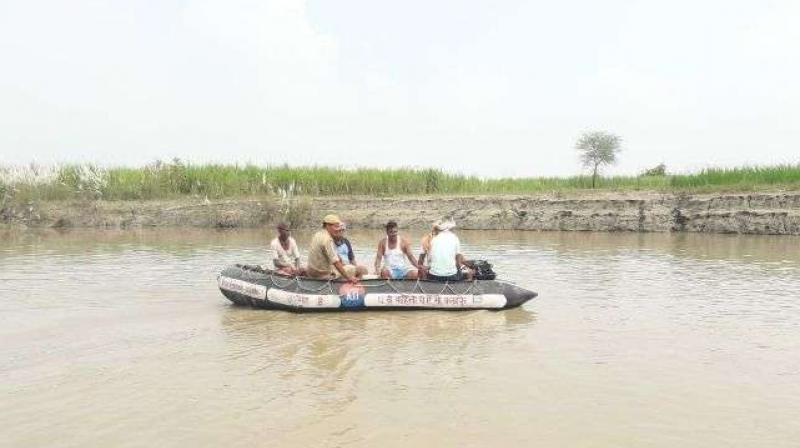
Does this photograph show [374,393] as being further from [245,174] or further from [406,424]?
[245,174]

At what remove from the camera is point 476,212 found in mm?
26531

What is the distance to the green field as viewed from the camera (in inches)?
1160

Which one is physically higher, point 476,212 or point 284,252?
point 476,212

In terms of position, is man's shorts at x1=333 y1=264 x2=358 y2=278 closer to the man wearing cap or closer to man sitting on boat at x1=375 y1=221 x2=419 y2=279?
the man wearing cap

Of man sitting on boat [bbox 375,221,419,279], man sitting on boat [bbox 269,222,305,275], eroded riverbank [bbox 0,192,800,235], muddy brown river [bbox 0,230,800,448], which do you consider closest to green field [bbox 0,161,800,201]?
eroded riverbank [bbox 0,192,800,235]

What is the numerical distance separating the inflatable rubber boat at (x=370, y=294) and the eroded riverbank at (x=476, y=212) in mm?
14479

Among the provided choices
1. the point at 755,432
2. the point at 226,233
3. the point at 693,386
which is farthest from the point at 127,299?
the point at 226,233

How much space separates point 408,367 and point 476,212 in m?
18.9

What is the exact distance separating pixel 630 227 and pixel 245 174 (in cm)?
1489

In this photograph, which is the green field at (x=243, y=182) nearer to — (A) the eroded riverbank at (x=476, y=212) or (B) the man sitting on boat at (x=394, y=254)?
(A) the eroded riverbank at (x=476, y=212)

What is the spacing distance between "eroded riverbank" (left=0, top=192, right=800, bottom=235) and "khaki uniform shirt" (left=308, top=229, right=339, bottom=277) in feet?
50.4

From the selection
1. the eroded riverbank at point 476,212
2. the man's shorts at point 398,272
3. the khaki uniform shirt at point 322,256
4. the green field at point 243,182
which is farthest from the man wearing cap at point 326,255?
the green field at point 243,182

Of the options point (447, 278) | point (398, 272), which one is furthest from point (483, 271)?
point (398, 272)

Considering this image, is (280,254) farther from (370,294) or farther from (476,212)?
(476,212)
